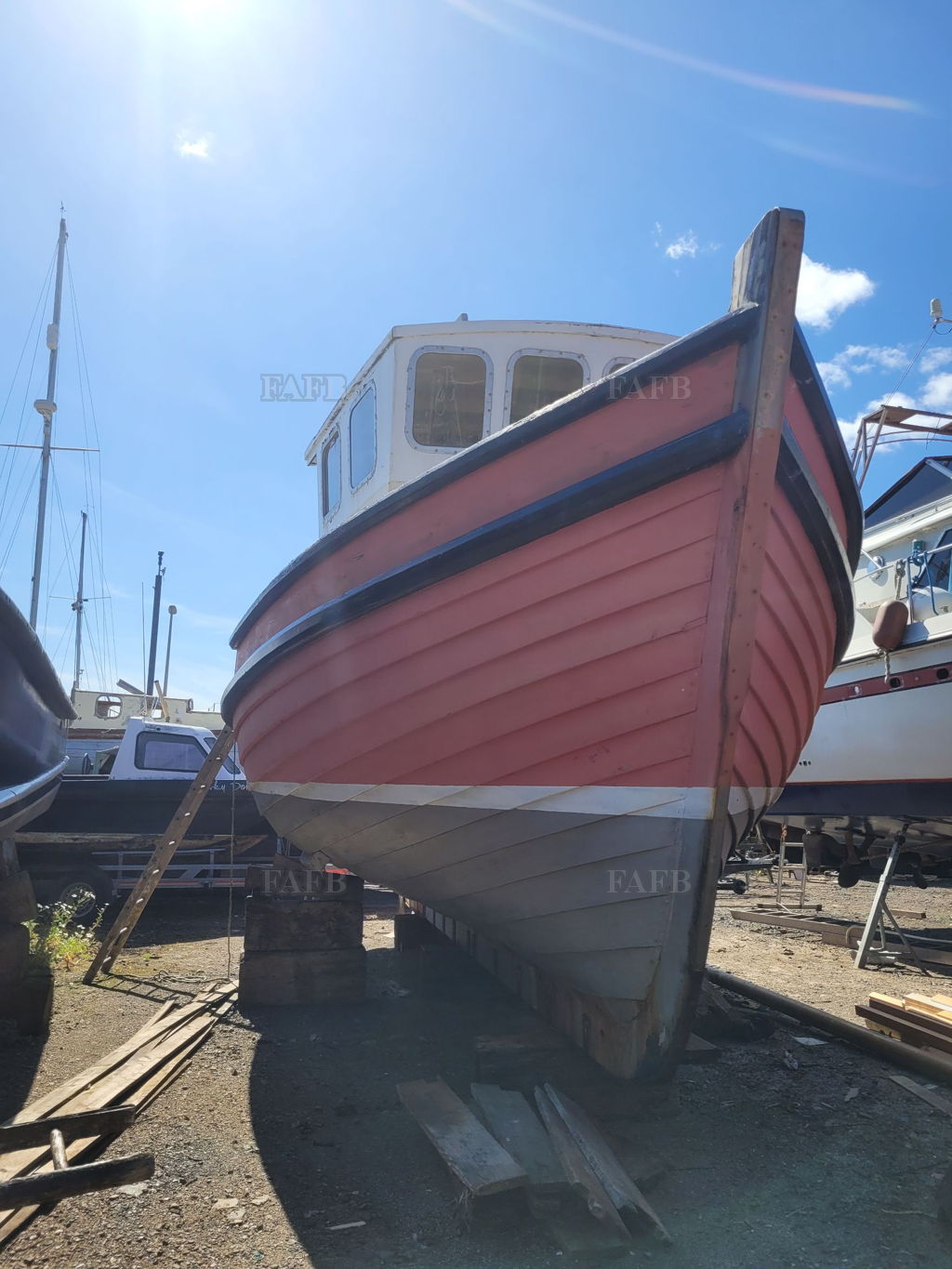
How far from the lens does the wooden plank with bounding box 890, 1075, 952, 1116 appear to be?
135 inches

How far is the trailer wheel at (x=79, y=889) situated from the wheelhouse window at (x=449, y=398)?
5388mm

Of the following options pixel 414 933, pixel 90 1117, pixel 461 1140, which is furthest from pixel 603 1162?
pixel 414 933

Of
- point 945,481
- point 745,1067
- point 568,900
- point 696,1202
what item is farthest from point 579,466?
point 945,481

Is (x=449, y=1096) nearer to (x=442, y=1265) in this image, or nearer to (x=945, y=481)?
(x=442, y=1265)

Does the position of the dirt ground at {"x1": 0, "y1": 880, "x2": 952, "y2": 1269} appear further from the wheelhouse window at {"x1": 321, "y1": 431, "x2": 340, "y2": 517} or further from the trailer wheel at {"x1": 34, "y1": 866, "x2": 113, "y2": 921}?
the wheelhouse window at {"x1": 321, "y1": 431, "x2": 340, "y2": 517}

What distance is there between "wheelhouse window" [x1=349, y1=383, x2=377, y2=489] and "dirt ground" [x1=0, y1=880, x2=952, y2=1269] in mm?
2935

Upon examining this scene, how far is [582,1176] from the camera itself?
2488 millimetres

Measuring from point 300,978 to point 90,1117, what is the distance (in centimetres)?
203

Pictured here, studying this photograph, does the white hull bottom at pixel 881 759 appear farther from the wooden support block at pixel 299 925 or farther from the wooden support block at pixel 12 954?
the wooden support block at pixel 12 954

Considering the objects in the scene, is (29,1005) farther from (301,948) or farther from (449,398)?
(449,398)

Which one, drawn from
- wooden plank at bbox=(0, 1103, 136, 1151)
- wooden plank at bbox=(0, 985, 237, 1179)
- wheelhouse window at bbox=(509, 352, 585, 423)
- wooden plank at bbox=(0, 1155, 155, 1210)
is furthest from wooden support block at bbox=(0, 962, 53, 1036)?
wheelhouse window at bbox=(509, 352, 585, 423)

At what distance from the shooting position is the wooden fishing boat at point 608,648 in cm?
285

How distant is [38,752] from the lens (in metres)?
5.40

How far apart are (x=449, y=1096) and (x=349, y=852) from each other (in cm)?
126
